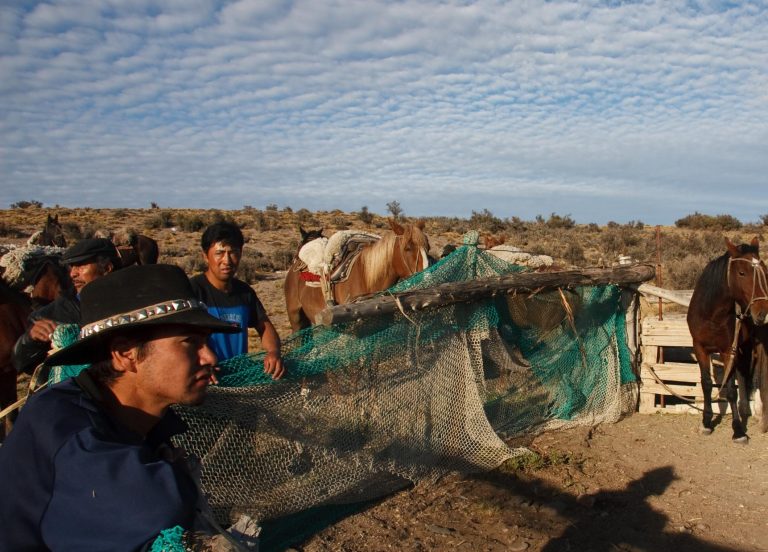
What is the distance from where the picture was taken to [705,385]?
6.01m

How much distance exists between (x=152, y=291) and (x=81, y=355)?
30 cm

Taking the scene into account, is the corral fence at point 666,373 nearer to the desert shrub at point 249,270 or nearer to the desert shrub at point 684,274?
the desert shrub at point 684,274

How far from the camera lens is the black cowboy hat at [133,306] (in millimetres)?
1492

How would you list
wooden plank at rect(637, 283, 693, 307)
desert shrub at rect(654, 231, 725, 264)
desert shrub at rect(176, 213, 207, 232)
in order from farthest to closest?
1. desert shrub at rect(176, 213, 207, 232)
2. desert shrub at rect(654, 231, 725, 264)
3. wooden plank at rect(637, 283, 693, 307)

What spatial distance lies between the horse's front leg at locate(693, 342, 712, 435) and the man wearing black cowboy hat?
565 cm

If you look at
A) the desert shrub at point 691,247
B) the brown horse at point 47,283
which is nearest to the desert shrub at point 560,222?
the desert shrub at point 691,247

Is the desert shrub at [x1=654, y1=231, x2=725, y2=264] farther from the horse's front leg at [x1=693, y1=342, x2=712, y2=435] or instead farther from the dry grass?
the horse's front leg at [x1=693, y1=342, x2=712, y2=435]

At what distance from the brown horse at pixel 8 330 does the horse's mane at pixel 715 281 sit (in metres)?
6.22

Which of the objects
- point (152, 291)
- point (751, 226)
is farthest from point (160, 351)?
point (751, 226)

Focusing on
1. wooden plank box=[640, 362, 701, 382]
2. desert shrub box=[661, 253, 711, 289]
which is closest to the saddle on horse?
wooden plank box=[640, 362, 701, 382]

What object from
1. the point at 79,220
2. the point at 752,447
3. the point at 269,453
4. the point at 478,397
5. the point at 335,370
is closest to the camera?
the point at 269,453

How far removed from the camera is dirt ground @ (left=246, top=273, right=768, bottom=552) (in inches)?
155

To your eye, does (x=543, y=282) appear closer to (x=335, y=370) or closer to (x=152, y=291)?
(x=335, y=370)

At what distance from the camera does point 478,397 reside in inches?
195
